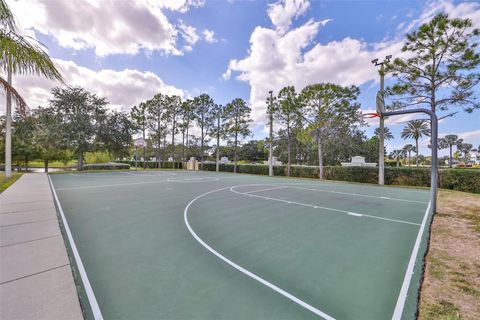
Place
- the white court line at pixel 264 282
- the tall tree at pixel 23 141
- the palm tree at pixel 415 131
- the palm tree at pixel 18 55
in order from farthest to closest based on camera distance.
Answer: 1. the palm tree at pixel 415 131
2. the tall tree at pixel 23 141
3. the palm tree at pixel 18 55
4. the white court line at pixel 264 282

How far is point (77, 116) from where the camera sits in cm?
2292

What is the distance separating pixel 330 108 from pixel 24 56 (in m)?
18.0

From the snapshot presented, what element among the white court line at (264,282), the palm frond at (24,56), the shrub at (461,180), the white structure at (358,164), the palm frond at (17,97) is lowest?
the white court line at (264,282)

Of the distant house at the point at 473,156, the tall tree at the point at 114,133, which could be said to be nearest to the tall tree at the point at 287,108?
the tall tree at the point at 114,133

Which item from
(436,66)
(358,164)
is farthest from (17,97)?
(358,164)

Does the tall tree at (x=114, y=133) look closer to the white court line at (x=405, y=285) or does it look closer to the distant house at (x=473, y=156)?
the white court line at (x=405, y=285)

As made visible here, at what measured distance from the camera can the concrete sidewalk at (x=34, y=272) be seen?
6.59ft

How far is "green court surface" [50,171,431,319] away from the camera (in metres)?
2.29

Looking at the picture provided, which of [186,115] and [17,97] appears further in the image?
[186,115]

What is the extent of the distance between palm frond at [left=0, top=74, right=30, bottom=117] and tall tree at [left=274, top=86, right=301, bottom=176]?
17.8m

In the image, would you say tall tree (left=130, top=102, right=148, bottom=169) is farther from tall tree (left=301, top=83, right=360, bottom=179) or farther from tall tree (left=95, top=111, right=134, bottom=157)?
tall tree (left=301, top=83, right=360, bottom=179)

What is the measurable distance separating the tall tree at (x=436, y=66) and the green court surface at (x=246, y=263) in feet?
20.7

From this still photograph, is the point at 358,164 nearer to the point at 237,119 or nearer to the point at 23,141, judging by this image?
the point at 237,119

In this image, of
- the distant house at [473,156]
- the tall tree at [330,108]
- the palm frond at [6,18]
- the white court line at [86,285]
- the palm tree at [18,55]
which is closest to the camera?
the white court line at [86,285]
